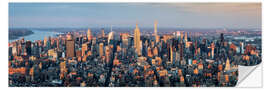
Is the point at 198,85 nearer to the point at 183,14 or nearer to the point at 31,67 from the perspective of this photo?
the point at 183,14

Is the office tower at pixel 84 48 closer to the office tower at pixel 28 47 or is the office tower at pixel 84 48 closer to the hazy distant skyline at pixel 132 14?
the hazy distant skyline at pixel 132 14

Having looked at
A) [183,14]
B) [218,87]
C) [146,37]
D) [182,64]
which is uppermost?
[183,14]

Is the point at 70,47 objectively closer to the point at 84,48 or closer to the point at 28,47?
the point at 84,48

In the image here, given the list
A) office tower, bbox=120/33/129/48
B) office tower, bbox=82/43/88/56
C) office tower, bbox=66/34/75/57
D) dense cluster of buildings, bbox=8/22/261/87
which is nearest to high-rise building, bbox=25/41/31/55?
dense cluster of buildings, bbox=8/22/261/87

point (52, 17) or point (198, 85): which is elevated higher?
point (52, 17)

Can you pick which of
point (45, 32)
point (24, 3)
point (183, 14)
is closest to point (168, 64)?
point (183, 14)

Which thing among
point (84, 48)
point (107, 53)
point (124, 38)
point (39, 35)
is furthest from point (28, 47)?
point (124, 38)
